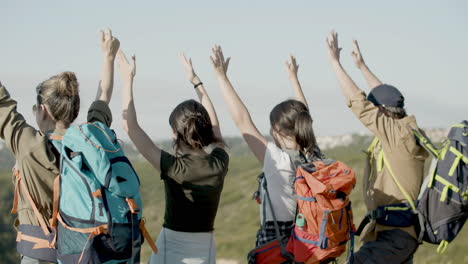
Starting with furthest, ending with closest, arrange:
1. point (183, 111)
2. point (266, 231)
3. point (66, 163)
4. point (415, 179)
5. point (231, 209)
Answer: point (231, 209)
point (415, 179)
point (266, 231)
point (183, 111)
point (66, 163)

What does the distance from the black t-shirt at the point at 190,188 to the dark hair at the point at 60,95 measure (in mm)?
784

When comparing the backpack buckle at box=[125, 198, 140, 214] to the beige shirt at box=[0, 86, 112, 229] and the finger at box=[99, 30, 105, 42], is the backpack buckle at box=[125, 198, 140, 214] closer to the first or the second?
the beige shirt at box=[0, 86, 112, 229]

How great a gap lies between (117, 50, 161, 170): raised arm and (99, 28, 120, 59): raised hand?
0.23 m

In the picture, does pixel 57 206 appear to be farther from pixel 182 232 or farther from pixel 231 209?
pixel 231 209

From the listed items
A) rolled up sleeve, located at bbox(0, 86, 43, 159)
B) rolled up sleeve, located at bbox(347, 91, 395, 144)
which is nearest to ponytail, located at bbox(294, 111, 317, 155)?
rolled up sleeve, located at bbox(347, 91, 395, 144)

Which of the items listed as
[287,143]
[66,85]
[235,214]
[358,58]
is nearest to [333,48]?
[358,58]

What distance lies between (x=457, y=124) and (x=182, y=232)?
2.87 meters

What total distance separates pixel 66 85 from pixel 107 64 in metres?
0.79

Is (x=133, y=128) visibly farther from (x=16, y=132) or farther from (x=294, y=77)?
Answer: (x=294, y=77)

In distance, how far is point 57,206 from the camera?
4.48m

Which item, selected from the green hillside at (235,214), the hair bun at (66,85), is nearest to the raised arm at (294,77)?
the hair bun at (66,85)

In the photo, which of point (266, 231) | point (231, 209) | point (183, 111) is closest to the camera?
point (183, 111)

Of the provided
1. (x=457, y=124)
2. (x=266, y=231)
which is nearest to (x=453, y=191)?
(x=457, y=124)

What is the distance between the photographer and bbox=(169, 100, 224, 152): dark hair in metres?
5.00
